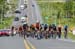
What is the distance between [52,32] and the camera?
33469mm

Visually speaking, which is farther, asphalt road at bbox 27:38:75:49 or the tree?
the tree

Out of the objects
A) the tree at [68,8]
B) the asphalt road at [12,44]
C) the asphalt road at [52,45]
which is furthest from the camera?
the tree at [68,8]

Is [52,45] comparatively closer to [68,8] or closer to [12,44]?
[12,44]

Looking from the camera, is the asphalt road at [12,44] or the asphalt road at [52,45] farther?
the asphalt road at [12,44]

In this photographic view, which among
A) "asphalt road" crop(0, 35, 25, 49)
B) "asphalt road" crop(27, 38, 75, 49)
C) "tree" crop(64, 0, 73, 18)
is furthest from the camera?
"tree" crop(64, 0, 73, 18)

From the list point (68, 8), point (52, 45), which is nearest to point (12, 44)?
point (52, 45)

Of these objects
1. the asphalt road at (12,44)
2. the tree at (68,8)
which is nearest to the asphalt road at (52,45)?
the asphalt road at (12,44)

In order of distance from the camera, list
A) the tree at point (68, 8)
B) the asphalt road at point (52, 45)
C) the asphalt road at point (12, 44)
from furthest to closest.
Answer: the tree at point (68, 8) → the asphalt road at point (12, 44) → the asphalt road at point (52, 45)

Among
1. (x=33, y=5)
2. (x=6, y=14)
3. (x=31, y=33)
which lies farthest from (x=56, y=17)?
(x=31, y=33)

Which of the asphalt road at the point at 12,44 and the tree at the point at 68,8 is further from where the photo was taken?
the tree at the point at 68,8

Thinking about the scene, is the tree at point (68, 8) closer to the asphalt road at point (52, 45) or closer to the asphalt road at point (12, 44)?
the asphalt road at point (12, 44)

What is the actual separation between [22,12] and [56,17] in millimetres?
36577

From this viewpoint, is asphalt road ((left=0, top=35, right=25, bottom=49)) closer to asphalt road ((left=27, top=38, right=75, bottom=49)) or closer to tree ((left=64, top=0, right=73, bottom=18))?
asphalt road ((left=27, top=38, right=75, bottom=49))

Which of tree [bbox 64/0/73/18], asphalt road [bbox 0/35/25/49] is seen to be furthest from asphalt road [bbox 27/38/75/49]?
tree [bbox 64/0/73/18]
